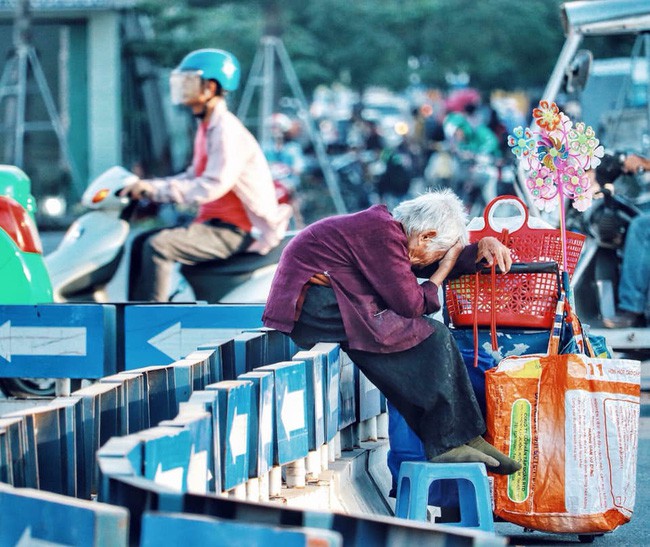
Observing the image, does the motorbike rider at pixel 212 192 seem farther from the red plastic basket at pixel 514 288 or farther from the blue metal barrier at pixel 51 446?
the blue metal barrier at pixel 51 446

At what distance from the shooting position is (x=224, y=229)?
9617 millimetres

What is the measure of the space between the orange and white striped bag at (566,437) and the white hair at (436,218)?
0.54 metres

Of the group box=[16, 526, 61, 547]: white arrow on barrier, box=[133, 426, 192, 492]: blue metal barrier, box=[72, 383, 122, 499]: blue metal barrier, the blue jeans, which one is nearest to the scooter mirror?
the blue jeans

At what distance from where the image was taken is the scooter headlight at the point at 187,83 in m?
9.47

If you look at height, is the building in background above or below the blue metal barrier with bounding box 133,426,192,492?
above

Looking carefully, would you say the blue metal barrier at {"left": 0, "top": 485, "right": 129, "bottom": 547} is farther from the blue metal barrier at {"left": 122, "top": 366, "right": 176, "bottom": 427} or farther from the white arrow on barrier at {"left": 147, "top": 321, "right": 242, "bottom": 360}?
the white arrow on barrier at {"left": 147, "top": 321, "right": 242, "bottom": 360}

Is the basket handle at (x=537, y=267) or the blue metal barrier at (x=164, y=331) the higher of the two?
the basket handle at (x=537, y=267)

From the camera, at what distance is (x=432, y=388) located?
5.72m

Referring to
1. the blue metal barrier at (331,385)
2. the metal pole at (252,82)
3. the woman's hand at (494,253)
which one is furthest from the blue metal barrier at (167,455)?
the metal pole at (252,82)

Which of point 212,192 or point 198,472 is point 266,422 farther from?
point 212,192

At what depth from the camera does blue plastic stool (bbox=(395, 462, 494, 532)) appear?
18.7 feet

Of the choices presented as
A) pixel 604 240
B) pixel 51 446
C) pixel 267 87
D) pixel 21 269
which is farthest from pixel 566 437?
pixel 267 87

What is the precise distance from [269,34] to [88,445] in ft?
72.2

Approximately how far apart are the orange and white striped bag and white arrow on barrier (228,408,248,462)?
4.38 ft
